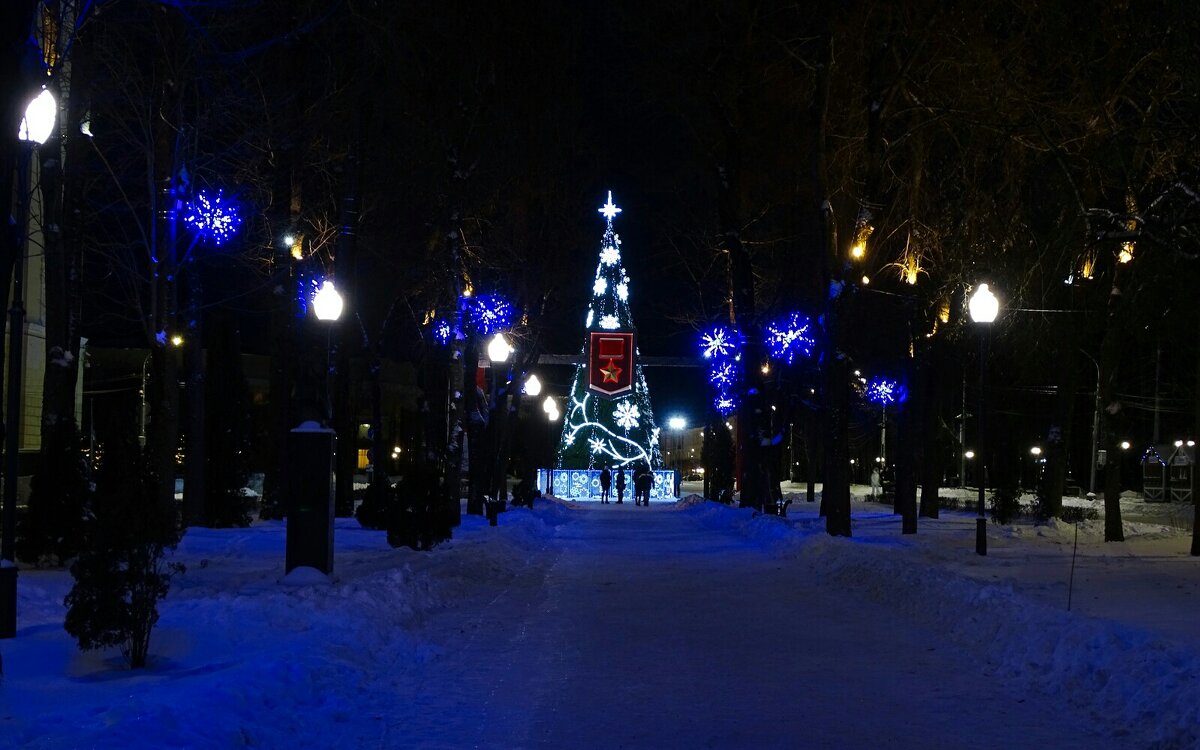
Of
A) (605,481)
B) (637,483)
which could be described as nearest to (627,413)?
(605,481)

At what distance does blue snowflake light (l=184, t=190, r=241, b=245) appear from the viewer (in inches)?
880

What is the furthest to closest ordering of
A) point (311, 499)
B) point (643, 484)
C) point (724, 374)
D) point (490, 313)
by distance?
1. point (643, 484)
2. point (724, 374)
3. point (490, 313)
4. point (311, 499)

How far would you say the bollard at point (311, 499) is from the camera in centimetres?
1546

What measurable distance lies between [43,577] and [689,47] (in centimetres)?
2408

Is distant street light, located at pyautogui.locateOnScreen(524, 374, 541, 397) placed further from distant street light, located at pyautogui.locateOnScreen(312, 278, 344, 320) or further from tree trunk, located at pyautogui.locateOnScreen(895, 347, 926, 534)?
distant street light, located at pyautogui.locateOnScreen(312, 278, 344, 320)

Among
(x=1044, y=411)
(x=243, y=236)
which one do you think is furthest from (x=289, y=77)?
(x=1044, y=411)

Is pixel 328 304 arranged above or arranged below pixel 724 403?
above

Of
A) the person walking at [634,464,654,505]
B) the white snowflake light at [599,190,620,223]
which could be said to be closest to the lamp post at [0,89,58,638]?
the white snowflake light at [599,190,620,223]

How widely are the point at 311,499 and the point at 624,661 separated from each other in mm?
5908

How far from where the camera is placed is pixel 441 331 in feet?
108

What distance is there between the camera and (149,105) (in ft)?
69.0

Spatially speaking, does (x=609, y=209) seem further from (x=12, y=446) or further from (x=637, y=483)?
(x=12, y=446)

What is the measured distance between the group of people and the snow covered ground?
1406 inches

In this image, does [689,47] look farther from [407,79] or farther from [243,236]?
[243,236]
